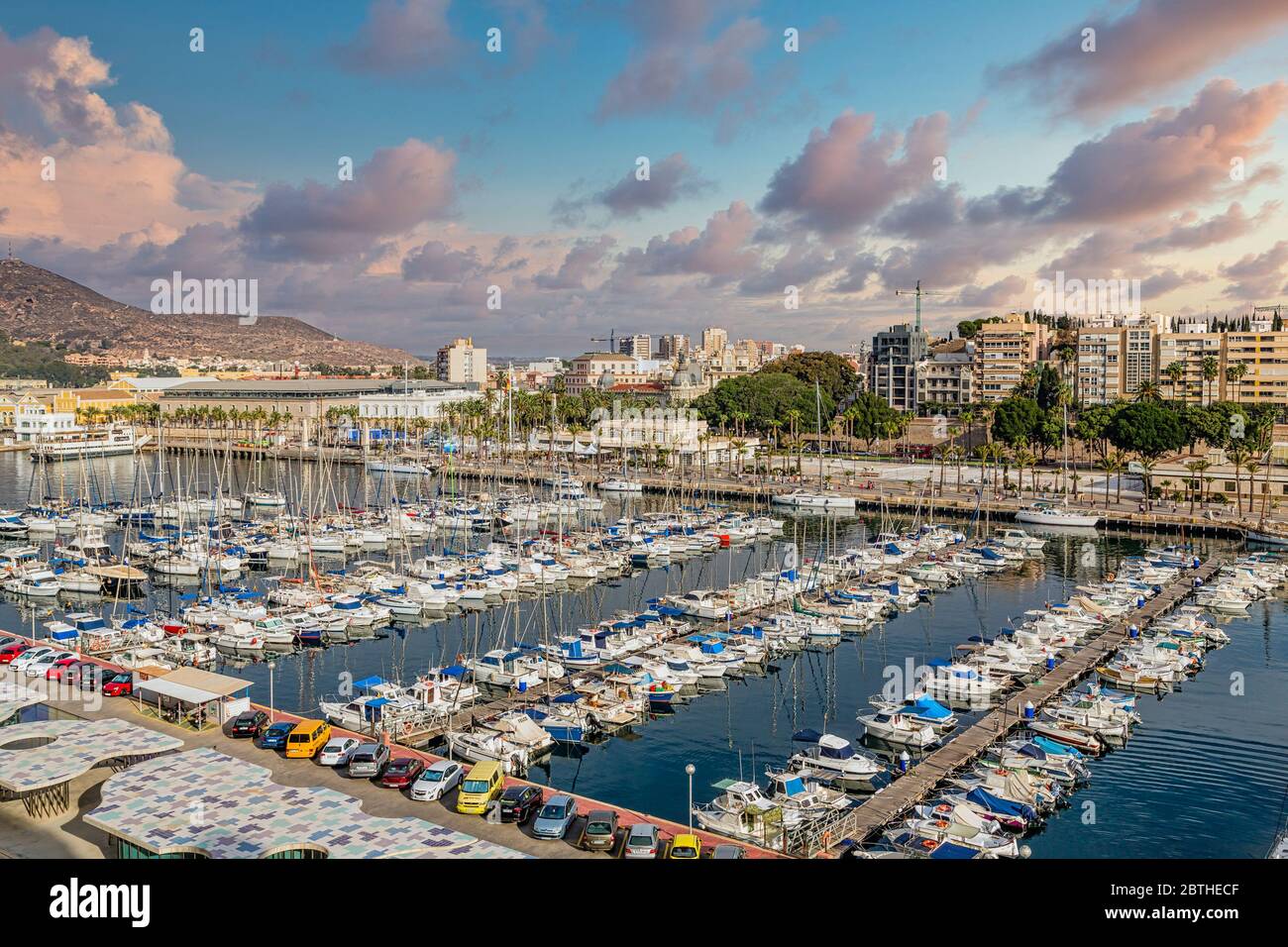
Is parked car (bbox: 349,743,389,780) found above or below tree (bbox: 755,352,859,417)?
below

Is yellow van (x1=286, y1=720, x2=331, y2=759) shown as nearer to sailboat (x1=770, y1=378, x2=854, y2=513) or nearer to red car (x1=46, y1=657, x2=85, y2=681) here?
red car (x1=46, y1=657, x2=85, y2=681)

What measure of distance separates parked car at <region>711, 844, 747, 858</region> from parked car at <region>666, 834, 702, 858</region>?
286 millimetres

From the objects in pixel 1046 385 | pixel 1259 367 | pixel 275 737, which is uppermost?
pixel 1259 367

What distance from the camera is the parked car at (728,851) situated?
54.7 ft

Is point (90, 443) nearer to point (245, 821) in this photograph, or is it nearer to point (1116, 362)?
point (245, 821)

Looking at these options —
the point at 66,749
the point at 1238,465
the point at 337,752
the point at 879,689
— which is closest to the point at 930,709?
the point at 879,689

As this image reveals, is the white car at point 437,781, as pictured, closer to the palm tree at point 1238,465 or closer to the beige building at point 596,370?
the palm tree at point 1238,465

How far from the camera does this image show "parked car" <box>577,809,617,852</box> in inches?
685

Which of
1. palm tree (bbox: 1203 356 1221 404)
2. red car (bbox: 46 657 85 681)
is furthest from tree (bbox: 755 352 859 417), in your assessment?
red car (bbox: 46 657 85 681)

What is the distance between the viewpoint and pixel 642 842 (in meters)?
17.2

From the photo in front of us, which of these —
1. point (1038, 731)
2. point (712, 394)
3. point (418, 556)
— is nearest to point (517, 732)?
point (1038, 731)

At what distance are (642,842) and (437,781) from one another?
15.6 ft

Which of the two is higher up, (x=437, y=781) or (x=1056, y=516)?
(x=1056, y=516)
